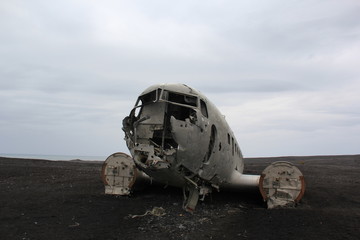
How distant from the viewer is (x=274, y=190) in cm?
1174

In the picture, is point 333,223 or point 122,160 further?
point 122,160

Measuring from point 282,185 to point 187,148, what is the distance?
15.1 feet

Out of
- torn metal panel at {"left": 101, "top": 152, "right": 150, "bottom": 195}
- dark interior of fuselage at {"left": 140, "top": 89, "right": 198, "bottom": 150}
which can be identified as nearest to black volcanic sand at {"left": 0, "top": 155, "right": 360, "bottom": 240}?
torn metal panel at {"left": 101, "top": 152, "right": 150, "bottom": 195}

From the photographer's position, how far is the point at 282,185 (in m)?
11.7

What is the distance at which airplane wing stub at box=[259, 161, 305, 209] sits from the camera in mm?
11500

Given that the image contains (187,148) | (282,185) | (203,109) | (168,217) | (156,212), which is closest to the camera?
(187,148)

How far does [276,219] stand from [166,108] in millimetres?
4926

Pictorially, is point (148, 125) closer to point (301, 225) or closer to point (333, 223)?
point (301, 225)

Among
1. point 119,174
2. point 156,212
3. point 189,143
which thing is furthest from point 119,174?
point 189,143

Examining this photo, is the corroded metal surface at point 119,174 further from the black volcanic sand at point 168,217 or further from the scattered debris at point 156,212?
the scattered debris at point 156,212

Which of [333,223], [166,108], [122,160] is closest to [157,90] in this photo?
[166,108]

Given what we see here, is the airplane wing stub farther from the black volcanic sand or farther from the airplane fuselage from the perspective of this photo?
the airplane fuselage

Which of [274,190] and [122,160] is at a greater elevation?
[122,160]

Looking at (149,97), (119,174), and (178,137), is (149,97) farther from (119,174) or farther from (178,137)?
(119,174)
